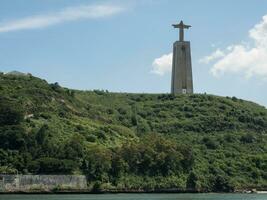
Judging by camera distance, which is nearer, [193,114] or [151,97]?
[193,114]

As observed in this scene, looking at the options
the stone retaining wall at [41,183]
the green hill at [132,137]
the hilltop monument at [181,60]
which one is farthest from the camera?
the hilltop monument at [181,60]

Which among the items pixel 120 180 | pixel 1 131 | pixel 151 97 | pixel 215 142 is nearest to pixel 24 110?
pixel 1 131

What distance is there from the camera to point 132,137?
145 metres

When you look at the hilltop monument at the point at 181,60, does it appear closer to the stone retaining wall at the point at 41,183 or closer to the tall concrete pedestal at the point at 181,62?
the tall concrete pedestal at the point at 181,62

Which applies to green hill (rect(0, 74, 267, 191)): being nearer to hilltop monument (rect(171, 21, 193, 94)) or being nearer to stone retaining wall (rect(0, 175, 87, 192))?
stone retaining wall (rect(0, 175, 87, 192))

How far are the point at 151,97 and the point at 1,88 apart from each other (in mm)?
51191

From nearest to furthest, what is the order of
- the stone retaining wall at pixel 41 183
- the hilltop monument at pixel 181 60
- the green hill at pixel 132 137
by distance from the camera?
the stone retaining wall at pixel 41 183 < the green hill at pixel 132 137 < the hilltop monument at pixel 181 60

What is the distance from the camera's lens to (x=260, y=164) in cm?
14250

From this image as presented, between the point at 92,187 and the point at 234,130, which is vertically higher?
the point at 234,130

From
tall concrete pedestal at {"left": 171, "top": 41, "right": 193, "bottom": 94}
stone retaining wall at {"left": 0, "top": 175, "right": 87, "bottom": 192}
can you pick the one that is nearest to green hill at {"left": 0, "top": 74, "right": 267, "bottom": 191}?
stone retaining wall at {"left": 0, "top": 175, "right": 87, "bottom": 192}

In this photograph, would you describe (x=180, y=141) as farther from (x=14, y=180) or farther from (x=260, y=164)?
(x=14, y=180)

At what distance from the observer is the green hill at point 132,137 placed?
11962cm

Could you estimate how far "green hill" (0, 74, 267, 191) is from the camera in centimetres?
11962

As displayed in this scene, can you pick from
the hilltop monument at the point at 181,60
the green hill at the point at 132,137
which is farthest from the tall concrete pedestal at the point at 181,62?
the green hill at the point at 132,137
